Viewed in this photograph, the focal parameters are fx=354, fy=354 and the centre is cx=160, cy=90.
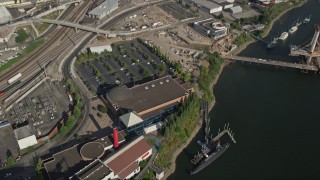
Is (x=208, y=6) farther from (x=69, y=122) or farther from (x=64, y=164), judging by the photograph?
(x=64, y=164)

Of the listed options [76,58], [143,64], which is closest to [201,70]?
[143,64]

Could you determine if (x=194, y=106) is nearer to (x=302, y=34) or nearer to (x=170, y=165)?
(x=170, y=165)

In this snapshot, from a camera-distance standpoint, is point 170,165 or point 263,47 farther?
point 263,47

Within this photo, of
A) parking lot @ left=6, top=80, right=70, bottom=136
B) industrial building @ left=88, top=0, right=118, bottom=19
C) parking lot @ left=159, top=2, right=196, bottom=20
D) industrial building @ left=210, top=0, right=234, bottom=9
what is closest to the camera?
parking lot @ left=6, top=80, right=70, bottom=136

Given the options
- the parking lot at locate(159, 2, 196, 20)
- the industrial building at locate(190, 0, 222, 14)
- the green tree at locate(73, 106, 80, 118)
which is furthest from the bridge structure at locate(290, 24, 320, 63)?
the green tree at locate(73, 106, 80, 118)

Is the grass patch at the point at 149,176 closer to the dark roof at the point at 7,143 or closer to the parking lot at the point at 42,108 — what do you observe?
the parking lot at the point at 42,108

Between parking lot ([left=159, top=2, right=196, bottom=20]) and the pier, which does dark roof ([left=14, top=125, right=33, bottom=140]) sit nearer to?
the pier

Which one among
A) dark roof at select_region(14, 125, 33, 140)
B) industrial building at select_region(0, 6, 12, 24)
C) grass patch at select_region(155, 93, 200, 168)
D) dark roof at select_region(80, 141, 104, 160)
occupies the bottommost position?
grass patch at select_region(155, 93, 200, 168)
